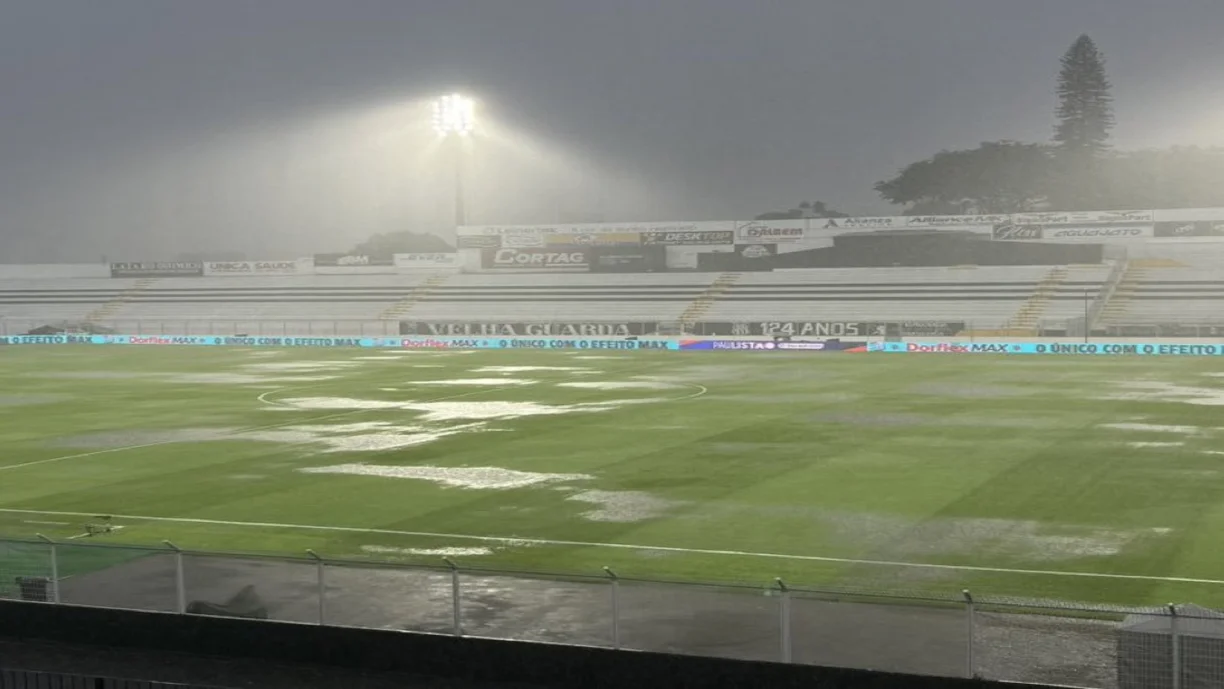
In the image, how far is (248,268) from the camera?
143 m

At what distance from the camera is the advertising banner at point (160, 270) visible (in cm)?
14300

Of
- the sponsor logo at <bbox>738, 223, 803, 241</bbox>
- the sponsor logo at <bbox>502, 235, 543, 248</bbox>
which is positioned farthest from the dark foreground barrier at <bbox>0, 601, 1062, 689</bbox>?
the sponsor logo at <bbox>502, 235, 543, 248</bbox>

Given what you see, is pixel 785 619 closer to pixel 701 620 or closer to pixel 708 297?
pixel 701 620

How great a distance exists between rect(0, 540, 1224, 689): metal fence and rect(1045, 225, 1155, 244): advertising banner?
372 feet

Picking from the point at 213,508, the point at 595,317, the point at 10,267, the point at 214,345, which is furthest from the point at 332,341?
the point at 213,508

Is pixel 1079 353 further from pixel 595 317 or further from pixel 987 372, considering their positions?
pixel 595 317

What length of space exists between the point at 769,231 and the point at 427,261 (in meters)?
35.2

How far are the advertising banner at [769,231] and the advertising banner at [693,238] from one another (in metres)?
1.05

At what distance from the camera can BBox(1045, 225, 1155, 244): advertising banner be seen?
393ft

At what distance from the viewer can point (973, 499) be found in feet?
92.4

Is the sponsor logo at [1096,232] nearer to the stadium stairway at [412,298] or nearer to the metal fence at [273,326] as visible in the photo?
the metal fence at [273,326]

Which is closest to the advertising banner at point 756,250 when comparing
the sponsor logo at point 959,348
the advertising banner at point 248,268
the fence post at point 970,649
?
the sponsor logo at point 959,348

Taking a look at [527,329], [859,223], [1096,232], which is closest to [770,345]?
[527,329]

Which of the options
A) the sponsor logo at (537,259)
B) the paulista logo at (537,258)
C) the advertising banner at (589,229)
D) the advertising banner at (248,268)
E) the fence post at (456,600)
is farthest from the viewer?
the advertising banner at (248,268)
